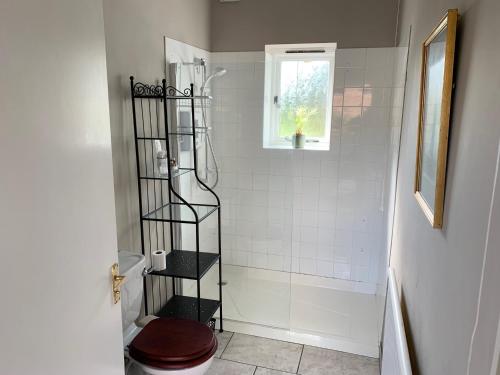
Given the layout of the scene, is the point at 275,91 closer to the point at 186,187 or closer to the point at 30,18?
the point at 186,187

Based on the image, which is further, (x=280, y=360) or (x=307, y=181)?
(x=307, y=181)

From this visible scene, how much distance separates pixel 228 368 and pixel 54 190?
184cm

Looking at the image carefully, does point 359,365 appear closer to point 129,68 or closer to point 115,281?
point 115,281

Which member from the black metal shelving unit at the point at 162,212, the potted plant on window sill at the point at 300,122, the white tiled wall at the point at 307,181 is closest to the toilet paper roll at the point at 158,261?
the black metal shelving unit at the point at 162,212

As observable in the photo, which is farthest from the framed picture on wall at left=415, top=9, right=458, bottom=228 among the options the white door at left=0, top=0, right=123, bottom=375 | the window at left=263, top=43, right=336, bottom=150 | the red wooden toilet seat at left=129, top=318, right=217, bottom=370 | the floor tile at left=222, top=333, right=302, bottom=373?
the window at left=263, top=43, right=336, bottom=150

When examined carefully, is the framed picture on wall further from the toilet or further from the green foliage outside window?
the green foliage outside window

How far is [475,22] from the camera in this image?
85 cm

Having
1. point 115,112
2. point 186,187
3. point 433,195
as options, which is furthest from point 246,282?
point 433,195

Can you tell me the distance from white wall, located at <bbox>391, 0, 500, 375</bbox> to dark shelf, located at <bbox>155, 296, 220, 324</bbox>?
1.46 m

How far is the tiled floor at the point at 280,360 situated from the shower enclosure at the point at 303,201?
9.6 inches

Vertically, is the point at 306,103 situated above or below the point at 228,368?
above

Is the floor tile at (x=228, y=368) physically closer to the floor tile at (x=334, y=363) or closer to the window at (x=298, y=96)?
the floor tile at (x=334, y=363)

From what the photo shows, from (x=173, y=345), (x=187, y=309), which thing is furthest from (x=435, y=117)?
(x=187, y=309)

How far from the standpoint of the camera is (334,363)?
7.97 feet
